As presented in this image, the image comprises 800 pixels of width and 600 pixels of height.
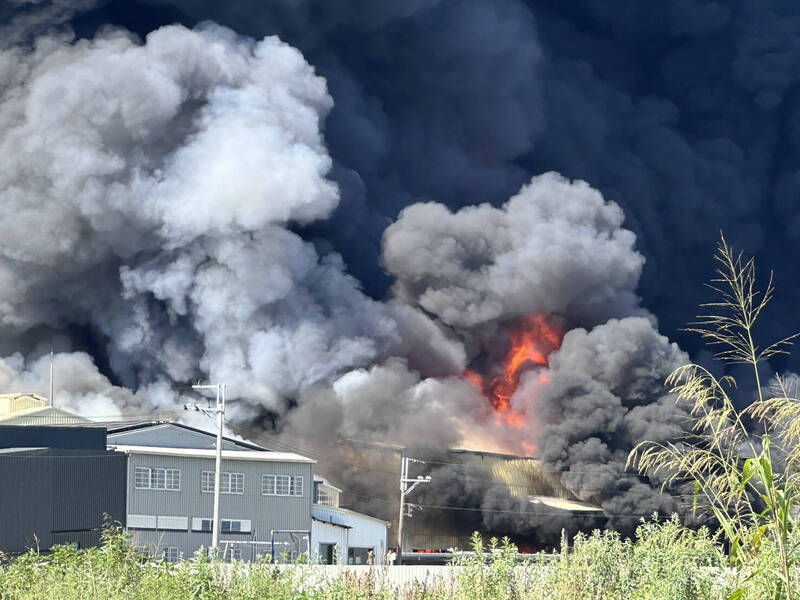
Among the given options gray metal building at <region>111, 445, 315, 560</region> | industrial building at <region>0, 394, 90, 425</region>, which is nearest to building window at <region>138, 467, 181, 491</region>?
gray metal building at <region>111, 445, 315, 560</region>

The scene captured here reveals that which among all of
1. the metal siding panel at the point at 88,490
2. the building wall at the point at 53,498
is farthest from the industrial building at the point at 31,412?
the building wall at the point at 53,498

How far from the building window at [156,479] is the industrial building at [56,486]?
3296 millimetres

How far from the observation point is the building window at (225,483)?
1899 inches

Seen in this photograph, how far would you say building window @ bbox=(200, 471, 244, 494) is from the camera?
48.2m

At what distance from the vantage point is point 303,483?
49.9m

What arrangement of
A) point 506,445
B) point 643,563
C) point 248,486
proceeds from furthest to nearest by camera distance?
point 506,445, point 248,486, point 643,563

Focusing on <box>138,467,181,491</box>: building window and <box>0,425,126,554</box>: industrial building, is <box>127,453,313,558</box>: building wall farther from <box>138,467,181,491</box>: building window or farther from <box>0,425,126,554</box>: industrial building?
<box>0,425,126,554</box>: industrial building

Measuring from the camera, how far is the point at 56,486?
129 ft

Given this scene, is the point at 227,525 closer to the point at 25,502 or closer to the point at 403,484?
the point at 403,484

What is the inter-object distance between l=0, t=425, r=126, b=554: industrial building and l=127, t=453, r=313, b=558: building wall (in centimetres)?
347

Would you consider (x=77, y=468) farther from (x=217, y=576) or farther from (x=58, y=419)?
(x=217, y=576)

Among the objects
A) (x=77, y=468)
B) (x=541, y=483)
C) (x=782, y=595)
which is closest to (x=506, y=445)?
(x=541, y=483)

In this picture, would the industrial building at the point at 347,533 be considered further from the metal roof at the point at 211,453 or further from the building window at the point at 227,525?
the building window at the point at 227,525

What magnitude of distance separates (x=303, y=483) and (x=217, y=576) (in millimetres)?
35728
